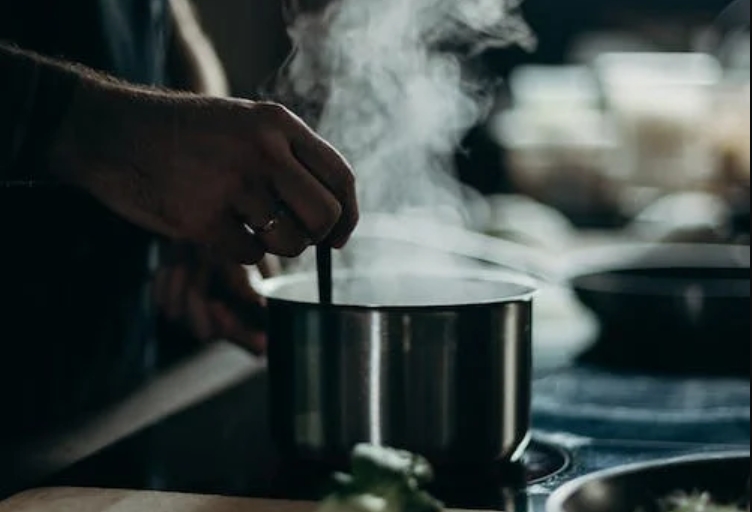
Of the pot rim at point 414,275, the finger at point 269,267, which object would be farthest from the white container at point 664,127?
the pot rim at point 414,275

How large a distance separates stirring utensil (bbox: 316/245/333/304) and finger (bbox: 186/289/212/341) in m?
0.66

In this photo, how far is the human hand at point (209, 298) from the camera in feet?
6.17

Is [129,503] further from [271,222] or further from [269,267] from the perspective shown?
[269,267]

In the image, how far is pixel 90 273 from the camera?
1.71 meters

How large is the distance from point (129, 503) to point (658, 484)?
47 centimetres

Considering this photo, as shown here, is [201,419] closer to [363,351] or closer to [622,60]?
[363,351]

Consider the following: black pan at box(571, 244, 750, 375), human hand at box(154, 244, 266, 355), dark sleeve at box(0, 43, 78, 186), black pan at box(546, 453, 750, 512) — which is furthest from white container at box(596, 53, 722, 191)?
dark sleeve at box(0, 43, 78, 186)

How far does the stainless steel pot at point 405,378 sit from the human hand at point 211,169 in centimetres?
8

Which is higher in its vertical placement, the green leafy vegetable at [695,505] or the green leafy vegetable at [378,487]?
the green leafy vegetable at [378,487]

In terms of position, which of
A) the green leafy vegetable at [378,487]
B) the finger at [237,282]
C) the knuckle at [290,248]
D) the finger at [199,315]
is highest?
the knuckle at [290,248]

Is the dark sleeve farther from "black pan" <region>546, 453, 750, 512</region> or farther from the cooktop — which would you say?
"black pan" <region>546, 453, 750, 512</region>

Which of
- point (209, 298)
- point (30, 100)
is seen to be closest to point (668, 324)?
point (209, 298)

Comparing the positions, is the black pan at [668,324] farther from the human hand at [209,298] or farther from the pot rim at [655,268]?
the human hand at [209,298]

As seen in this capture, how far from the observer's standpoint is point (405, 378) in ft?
4.05
